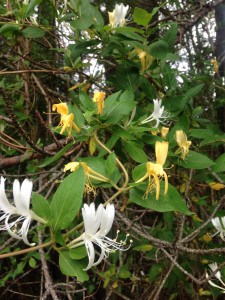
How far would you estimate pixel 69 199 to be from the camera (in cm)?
61

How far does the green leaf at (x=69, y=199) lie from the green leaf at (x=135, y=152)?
24 centimetres

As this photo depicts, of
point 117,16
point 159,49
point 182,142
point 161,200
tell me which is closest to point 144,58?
point 159,49

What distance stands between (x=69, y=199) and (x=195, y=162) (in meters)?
0.42

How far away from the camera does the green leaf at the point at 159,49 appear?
3.53ft

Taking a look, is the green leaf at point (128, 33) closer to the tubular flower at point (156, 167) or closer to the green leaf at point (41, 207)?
the tubular flower at point (156, 167)

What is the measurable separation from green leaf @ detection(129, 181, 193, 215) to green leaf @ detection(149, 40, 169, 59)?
0.49 metres

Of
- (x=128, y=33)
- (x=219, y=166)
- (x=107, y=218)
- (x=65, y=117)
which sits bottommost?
(x=219, y=166)

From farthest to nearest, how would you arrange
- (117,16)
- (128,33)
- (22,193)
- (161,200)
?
1. (117,16)
2. (128,33)
3. (161,200)
4. (22,193)

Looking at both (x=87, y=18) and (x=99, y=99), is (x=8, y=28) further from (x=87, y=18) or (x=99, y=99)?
(x=99, y=99)

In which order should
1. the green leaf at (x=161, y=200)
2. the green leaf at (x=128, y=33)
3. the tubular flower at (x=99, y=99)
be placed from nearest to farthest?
1. the green leaf at (x=161, y=200)
2. the tubular flower at (x=99, y=99)
3. the green leaf at (x=128, y=33)

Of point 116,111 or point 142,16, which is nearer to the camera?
point 116,111

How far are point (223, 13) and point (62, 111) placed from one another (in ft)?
7.33

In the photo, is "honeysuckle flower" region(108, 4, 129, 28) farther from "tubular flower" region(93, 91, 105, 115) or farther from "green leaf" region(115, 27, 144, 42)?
"tubular flower" region(93, 91, 105, 115)

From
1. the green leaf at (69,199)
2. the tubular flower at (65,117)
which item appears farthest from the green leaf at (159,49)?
the green leaf at (69,199)
